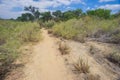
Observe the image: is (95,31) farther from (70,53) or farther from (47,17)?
(47,17)

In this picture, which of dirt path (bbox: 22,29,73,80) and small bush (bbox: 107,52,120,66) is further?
small bush (bbox: 107,52,120,66)

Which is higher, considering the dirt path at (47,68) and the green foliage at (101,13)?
the green foliage at (101,13)

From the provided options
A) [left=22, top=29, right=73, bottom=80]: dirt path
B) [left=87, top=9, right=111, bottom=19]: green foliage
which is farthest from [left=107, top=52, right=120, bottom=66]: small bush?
[left=87, top=9, right=111, bottom=19]: green foliage

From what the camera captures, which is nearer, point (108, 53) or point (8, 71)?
point (8, 71)

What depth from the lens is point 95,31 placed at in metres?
17.3

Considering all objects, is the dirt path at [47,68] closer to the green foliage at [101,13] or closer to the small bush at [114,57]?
the small bush at [114,57]

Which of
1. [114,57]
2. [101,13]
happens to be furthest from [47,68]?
[101,13]

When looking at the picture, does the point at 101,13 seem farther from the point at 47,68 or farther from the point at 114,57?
the point at 47,68

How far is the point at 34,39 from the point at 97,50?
6.70 meters

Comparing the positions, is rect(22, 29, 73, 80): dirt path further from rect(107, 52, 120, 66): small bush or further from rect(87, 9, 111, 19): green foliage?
rect(87, 9, 111, 19): green foliage

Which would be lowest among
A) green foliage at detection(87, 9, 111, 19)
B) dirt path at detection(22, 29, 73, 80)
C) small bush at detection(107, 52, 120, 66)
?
dirt path at detection(22, 29, 73, 80)

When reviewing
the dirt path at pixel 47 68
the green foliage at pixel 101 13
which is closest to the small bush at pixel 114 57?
the dirt path at pixel 47 68

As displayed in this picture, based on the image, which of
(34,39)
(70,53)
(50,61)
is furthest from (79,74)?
(34,39)

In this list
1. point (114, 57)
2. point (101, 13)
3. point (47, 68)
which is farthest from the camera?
point (101, 13)
